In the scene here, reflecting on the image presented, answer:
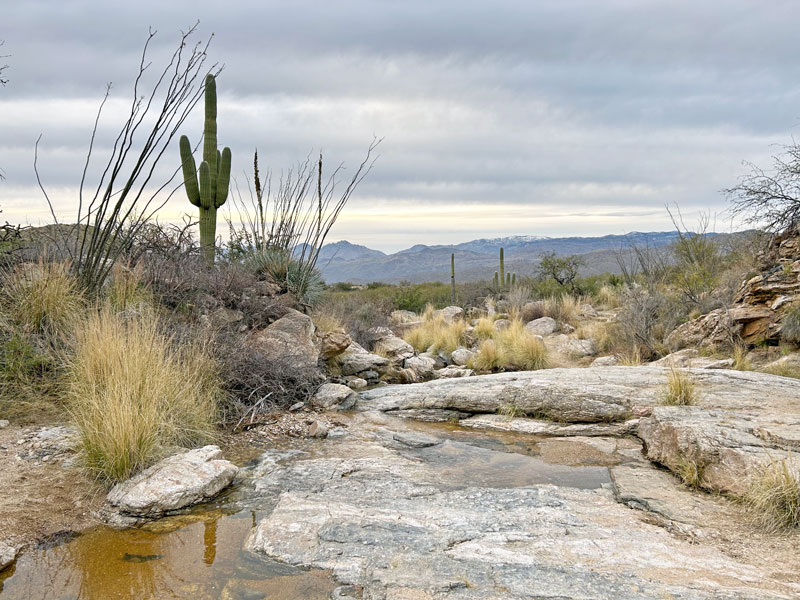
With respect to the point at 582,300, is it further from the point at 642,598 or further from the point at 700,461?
the point at 642,598

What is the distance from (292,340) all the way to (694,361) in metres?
6.83

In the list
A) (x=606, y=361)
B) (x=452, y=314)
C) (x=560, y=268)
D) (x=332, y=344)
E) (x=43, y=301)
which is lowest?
(x=606, y=361)

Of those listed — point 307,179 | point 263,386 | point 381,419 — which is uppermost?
point 307,179

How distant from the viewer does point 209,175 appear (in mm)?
11078

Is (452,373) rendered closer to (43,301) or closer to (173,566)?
(43,301)

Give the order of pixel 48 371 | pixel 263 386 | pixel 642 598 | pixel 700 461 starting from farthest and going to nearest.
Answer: pixel 263 386 → pixel 48 371 → pixel 700 461 → pixel 642 598

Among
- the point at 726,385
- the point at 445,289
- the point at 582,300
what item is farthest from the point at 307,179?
the point at 445,289

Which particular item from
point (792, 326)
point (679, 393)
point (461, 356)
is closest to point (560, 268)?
point (461, 356)

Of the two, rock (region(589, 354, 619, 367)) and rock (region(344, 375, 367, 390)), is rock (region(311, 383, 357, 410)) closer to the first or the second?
rock (region(344, 375, 367, 390))

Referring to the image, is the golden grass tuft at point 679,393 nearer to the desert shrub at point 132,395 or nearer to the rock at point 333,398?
the rock at point 333,398

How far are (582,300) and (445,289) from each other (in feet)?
35.4

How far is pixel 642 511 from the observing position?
4145mm

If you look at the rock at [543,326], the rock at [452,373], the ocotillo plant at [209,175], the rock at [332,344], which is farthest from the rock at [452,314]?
the rock at [332,344]

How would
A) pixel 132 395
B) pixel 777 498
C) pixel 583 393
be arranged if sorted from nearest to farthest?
pixel 777 498 < pixel 132 395 < pixel 583 393
